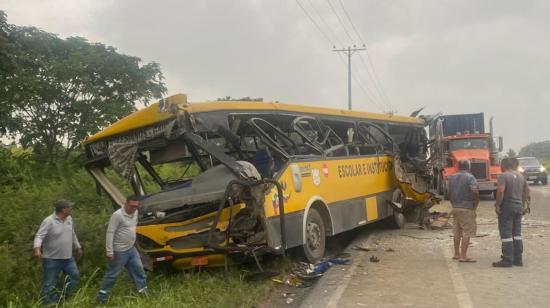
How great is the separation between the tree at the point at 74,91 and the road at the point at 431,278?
9.98 m

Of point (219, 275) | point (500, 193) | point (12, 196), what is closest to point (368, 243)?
point (500, 193)

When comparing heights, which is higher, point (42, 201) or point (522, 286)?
point (42, 201)

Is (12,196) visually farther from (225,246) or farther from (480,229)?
(480,229)

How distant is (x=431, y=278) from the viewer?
281 inches

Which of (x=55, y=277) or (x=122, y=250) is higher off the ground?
(x=122, y=250)

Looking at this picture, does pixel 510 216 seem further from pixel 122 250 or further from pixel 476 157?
pixel 476 157

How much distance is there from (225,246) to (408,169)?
754cm

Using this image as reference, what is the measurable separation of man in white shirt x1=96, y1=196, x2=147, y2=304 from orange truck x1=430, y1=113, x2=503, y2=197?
1356 centimetres

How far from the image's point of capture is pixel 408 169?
13297 millimetres

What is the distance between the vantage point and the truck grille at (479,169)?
64.6ft

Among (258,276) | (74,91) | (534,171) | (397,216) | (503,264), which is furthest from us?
(534,171)

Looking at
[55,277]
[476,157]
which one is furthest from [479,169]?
[55,277]

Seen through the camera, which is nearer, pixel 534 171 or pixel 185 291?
pixel 185 291

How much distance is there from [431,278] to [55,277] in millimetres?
4793
